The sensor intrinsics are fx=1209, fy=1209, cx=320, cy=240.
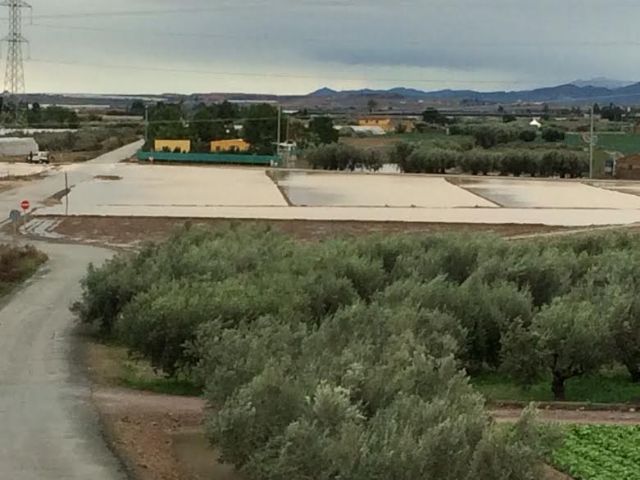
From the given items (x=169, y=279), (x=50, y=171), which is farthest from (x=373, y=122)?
(x=169, y=279)

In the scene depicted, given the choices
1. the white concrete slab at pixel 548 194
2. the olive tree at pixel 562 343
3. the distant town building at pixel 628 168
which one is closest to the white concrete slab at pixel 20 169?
the white concrete slab at pixel 548 194

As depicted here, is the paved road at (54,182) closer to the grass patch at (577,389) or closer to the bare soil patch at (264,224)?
the bare soil patch at (264,224)

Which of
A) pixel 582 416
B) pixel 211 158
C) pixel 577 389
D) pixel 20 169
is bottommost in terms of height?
pixel 20 169

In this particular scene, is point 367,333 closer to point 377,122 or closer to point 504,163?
point 504,163

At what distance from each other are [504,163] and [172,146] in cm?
2856

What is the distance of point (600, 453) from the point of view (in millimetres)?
15305

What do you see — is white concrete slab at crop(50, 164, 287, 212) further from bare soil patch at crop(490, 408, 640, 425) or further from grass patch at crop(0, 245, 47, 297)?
bare soil patch at crop(490, 408, 640, 425)

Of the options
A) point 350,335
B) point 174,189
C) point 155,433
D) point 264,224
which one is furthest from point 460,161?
point 155,433

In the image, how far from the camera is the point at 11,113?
462 ft

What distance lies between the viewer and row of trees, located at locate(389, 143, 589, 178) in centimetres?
8625

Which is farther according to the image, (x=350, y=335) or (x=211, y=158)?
(x=211, y=158)

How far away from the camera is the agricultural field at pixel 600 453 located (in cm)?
1436

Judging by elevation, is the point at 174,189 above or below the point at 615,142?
below

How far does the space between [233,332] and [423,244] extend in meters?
13.5
